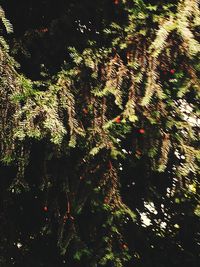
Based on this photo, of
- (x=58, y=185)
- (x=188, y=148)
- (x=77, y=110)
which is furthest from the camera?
(x=58, y=185)

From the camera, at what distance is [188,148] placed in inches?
98.0

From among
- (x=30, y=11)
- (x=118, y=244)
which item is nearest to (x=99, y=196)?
(x=118, y=244)

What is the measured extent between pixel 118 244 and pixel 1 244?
1.20 m

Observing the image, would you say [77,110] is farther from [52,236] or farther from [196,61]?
[52,236]

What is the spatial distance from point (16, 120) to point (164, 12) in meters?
1.50

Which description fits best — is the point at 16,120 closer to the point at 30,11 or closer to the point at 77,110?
the point at 77,110

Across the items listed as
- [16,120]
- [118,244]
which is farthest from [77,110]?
[118,244]

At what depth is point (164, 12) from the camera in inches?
104

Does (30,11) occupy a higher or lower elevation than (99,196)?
higher

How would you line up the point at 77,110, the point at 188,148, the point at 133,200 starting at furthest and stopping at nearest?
1. the point at 133,200
2. the point at 77,110
3. the point at 188,148

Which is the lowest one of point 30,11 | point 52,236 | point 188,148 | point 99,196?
point 52,236

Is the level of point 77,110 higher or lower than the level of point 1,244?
higher

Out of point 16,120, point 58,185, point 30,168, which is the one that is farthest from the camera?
point 30,168

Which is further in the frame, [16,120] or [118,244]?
[118,244]
